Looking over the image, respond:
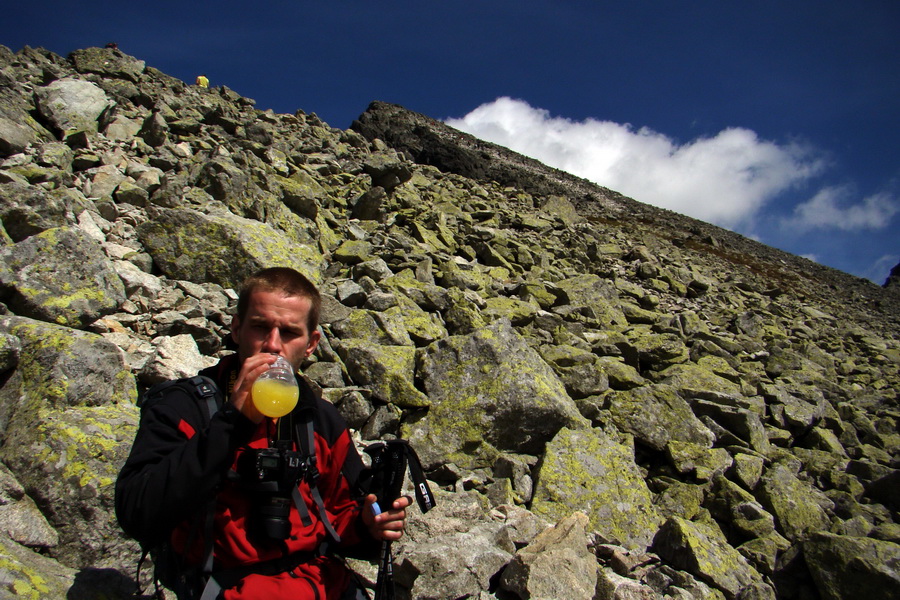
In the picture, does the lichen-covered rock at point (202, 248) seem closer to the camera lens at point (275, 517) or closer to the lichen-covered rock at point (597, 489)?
the lichen-covered rock at point (597, 489)

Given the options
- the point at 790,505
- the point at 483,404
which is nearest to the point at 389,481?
the point at 483,404

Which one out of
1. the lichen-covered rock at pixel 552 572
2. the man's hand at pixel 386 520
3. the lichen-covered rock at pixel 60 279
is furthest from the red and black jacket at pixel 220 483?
the lichen-covered rock at pixel 60 279

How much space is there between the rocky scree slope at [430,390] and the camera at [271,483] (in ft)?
3.91

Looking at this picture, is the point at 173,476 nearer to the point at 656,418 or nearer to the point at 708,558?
the point at 708,558

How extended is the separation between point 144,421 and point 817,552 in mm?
5680

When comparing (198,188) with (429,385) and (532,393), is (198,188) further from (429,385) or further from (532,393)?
(532,393)

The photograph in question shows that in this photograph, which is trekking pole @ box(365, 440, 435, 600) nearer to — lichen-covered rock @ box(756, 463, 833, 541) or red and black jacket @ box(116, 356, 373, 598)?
red and black jacket @ box(116, 356, 373, 598)

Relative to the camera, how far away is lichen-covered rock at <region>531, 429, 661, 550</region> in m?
4.57

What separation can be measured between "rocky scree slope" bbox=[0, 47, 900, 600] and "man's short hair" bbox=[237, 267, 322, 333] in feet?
5.24

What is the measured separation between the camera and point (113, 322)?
4340mm

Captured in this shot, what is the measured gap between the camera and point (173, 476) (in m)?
1.71

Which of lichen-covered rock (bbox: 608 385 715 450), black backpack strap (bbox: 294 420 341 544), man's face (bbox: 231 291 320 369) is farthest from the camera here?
lichen-covered rock (bbox: 608 385 715 450)

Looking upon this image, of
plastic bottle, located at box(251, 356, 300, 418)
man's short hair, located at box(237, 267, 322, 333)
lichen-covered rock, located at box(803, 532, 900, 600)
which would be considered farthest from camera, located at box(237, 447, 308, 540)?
lichen-covered rock, located at box(803, 532, 900, 600)

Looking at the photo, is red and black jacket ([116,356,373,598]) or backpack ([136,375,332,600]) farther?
backpack ([136,375,332,600])
